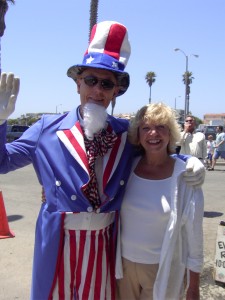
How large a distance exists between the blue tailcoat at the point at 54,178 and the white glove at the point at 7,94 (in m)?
→ 0.08

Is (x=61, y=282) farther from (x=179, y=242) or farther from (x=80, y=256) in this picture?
(x=179, y=242)

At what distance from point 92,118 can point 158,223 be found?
0.70 metres

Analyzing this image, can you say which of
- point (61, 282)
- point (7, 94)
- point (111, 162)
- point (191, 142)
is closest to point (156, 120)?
point (111, 162)

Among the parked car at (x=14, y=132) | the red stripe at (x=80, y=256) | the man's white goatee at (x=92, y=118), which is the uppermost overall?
the man's white goatee at (x=92, y=118)

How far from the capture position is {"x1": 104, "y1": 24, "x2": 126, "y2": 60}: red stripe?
2225mm

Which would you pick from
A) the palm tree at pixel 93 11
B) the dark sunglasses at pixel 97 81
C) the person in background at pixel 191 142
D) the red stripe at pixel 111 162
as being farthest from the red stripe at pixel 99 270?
the palm tree at pixel 93 11

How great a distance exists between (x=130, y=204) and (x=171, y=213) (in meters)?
0.24

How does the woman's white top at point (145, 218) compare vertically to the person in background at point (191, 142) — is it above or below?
above

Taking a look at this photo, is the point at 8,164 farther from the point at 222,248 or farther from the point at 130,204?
the point at 222,248

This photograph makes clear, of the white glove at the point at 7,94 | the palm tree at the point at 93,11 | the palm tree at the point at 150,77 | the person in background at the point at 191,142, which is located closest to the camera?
the white glove at the point at 7,94

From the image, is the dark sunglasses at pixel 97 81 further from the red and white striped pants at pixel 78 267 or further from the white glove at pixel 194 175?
the red and white striped pants at pixel 78 267

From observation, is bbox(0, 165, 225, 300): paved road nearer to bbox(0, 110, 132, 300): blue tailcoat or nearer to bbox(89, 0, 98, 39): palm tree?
bbox(0, 110, 132, 300): blue tailcoat

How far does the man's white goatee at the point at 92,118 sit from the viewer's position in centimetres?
211

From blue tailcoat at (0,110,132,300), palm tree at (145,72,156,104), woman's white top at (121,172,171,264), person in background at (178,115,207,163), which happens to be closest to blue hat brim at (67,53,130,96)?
blue tailcoat at (0,110,132,300)
